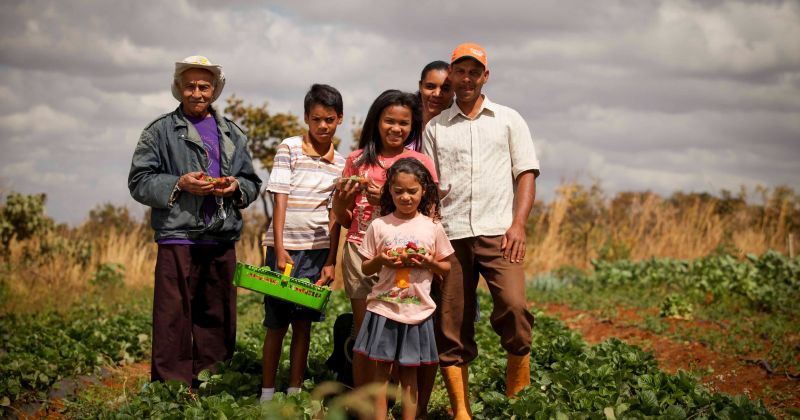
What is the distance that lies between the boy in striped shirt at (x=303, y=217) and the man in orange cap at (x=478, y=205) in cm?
66

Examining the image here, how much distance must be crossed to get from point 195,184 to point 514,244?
198 cm

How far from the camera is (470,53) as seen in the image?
4496mm

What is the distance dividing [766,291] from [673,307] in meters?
1.47

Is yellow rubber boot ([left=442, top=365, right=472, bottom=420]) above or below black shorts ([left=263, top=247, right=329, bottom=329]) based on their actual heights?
below

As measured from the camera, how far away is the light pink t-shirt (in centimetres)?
416

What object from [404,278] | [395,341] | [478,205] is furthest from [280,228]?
[478,205]

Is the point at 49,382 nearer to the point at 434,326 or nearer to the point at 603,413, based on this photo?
the point at 434,326

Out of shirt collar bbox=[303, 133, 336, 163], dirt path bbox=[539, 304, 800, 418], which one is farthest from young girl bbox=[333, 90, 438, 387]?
dirt path bbox=[539, 304, 800, 418]

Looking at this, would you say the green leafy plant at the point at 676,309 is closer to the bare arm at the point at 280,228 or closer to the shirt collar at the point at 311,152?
the shirt collar at the point at 311,152

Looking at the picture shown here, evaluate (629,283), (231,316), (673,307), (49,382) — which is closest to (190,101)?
(231,316)

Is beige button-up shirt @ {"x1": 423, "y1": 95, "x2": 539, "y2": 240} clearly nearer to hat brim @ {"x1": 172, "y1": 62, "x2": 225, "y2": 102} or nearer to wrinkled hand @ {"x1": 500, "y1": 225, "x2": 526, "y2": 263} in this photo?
wrinkled hand @ {"x1": 500, "y1": 225, "x2": 526, "y2": 263}

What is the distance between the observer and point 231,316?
529 centimetres

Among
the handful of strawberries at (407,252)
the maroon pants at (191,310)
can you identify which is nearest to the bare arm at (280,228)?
the maroon pants at (191,310)

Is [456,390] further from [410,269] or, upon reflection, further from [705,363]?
[705,363]
